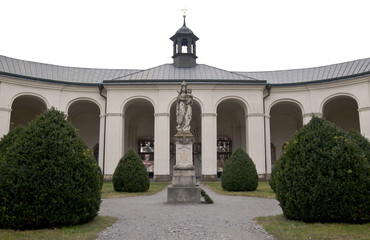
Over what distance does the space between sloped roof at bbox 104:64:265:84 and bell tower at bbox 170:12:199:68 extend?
613mm

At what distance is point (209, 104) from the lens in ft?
76.0

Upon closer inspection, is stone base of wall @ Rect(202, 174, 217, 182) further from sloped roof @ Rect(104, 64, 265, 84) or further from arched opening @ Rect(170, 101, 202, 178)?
sloped roof @ Rect(104, 64, 265, 84)

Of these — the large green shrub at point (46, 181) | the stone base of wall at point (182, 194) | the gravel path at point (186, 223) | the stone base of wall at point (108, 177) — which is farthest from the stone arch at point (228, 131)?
the large green shrub at point (46, 181)

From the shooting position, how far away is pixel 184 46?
90.1 ft

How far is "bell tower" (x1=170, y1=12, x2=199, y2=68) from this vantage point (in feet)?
88.3

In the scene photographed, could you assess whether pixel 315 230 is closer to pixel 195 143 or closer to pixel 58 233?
pixel 58 233

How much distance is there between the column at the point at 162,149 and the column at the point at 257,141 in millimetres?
6118

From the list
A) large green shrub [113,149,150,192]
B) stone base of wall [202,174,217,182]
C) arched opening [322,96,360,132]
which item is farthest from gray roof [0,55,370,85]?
large green shrub [113,149,150,192]

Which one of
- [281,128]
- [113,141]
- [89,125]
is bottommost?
[113,141]

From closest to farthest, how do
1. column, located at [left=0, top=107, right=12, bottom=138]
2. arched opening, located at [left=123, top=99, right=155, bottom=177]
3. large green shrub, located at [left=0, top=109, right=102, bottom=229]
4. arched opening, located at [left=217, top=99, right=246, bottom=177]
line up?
large green shrub, located at [left=0, top=109, right=102, bottom=229] → column, located at [left=0, top=107, right=12, bottom=138] → arched opening, located at [left=217, top=99, right=246, bottom=177] → arched opening, located at [left=123, top=99, right=155, bottom=177]

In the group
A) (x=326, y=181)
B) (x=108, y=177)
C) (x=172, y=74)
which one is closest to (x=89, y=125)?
(x=108, y=177)

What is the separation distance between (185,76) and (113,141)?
7.56 meters

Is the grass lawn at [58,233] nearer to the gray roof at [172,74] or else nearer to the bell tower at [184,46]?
the gray roof at [172,74]

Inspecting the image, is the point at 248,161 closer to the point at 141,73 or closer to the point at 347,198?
the point at 347,198
